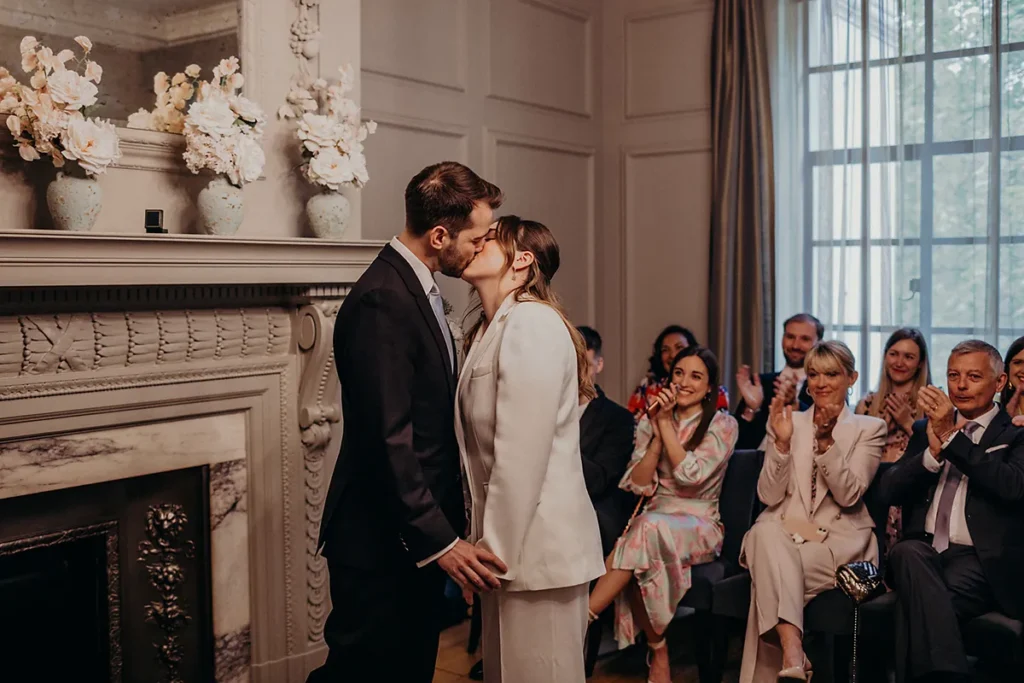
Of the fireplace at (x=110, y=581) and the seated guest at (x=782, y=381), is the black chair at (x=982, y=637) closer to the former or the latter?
Answer: the seated guest at (x=782, y=381)

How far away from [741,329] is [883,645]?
2.31m

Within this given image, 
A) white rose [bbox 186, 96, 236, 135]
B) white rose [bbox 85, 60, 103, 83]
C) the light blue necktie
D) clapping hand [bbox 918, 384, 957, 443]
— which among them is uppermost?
white rose [bbox 85, 60, 103, 83]

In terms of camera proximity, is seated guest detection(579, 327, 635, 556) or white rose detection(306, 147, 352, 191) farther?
seated guest detection(579, 327, 635, 556)

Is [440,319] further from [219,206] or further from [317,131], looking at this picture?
[317,131]

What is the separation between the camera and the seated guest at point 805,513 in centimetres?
337

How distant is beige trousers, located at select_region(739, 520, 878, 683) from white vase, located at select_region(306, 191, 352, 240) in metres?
1.80

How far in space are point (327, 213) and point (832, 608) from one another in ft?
7.03

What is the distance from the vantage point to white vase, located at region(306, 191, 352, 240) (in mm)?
3510

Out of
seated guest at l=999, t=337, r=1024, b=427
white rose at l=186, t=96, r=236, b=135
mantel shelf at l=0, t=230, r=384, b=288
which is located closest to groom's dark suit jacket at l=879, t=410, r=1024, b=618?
seated guest at l=999, t=337, r=1024, b=427

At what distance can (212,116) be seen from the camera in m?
3.13

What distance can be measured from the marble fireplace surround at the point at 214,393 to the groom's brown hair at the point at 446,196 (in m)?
0.92

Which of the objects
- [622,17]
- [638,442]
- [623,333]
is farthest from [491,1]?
[638,442]

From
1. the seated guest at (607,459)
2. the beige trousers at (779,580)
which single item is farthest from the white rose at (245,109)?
the beige trousers at (779,580)

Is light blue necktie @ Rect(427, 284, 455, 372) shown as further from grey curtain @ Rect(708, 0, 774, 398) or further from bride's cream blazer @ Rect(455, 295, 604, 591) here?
grey curtain @ Rect(708, 0, 774, 398)
